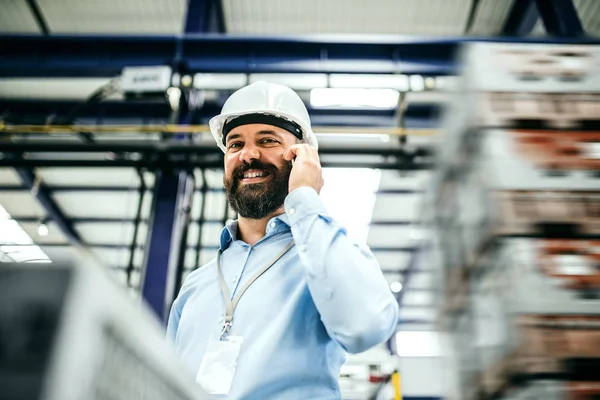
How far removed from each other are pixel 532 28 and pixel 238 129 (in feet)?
19.1

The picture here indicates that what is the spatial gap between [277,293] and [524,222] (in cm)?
79

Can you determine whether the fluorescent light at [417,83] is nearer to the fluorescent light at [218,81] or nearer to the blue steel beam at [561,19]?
the blue steel beam at [561,19]

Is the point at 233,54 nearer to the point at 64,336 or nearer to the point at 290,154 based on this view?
the point at 290,154

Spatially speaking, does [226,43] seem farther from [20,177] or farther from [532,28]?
[20,177]

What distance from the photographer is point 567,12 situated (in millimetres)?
5453

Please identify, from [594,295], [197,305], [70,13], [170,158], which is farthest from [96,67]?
[594,295]

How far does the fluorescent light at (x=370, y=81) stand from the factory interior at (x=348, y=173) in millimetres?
23

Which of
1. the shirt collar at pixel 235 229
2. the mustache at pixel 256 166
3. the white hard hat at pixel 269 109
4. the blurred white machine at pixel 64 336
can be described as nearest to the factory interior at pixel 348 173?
the blurred white machine at pixel 64 336

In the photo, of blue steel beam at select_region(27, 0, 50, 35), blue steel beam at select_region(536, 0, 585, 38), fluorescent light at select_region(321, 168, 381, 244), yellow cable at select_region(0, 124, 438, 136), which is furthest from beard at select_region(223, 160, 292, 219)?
blue steel beam at select_region(27, 0, 50, 35)

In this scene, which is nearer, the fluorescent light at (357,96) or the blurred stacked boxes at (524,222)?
the blurred stacked boxes at (524,222)

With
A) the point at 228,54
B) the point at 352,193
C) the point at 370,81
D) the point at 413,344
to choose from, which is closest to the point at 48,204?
the point at 352,193

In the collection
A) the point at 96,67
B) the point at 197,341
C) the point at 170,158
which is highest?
the point at 96,67

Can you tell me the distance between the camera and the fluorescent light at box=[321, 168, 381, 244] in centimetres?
756

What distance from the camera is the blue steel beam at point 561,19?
534cm
